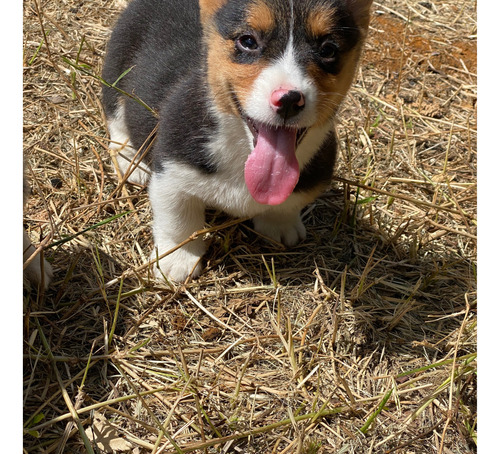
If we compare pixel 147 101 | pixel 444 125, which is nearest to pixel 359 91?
pixel 444 125

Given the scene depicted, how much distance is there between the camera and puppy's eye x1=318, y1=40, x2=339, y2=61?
343cm

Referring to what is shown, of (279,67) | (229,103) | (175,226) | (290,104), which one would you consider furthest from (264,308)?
(279,67)

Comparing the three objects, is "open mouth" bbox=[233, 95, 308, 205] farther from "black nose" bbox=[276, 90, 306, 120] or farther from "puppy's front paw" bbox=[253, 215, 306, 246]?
"puppy's front paw" bbox=[253, 215, 306, 246]

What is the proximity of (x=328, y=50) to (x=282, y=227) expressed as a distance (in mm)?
1459

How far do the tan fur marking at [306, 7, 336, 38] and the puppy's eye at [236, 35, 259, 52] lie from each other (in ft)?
0.93

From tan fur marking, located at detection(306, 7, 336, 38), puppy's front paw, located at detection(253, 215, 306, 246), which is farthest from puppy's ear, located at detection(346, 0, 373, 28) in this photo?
→ puppy's front paw, located at detection(253, 215, 306, 246)

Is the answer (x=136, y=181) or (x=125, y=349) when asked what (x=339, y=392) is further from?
(x=136, y=181)

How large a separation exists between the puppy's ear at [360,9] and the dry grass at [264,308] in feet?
4.13

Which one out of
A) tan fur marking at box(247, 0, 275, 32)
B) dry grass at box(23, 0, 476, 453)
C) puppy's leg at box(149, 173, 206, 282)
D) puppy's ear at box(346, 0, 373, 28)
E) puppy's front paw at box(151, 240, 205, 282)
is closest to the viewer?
Answer: tan fur marking at box(247, 0, 275, 32)

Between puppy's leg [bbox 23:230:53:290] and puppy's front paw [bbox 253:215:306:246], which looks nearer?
puppy's leg [bbox 23:230:53:290]

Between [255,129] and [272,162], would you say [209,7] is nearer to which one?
[255,129]

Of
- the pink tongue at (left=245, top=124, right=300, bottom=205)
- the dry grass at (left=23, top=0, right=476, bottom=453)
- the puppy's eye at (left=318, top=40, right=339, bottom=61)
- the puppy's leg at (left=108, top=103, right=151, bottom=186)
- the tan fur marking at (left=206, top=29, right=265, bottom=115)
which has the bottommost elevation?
the dry grass at (left=23, top=0, right=476, bottom=453)

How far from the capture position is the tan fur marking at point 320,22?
11.0 feet

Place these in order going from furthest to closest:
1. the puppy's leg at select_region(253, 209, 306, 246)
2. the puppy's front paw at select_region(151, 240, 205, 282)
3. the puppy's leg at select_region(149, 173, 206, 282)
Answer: the puppy's leg at select_region(253, 209, 306, 246)
the puppy's front paw at select_region(151, 240, 205, 282)
the puppy's leg at select_region(149, 173, 206, 282)
